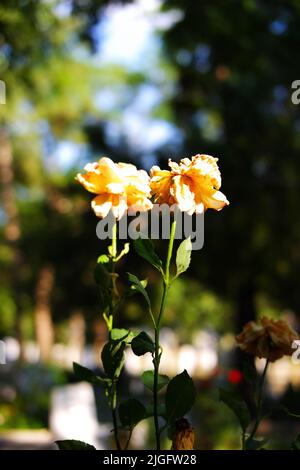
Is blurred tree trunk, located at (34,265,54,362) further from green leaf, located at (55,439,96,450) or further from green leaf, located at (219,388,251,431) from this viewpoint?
green leaf, located at (55,439,96,450)

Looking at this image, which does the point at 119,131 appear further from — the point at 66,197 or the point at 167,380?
the point at 167,380

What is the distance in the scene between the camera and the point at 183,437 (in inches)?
46.6

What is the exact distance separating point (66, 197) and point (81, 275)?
206cm

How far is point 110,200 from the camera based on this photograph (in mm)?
1286

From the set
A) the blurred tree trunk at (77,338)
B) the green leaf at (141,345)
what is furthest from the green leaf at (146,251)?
the blurred tree trunk at (77,338)

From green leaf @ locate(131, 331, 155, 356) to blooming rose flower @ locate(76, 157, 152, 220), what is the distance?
25 centimetres

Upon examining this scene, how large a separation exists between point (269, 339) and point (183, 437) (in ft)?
1.16

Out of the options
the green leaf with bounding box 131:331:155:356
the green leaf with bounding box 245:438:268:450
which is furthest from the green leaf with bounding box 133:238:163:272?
the green leaf with bounding box 245:438:268:450

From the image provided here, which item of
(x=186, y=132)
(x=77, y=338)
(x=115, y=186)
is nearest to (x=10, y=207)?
(x=186, y=132)

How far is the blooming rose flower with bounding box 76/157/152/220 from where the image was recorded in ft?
4.14

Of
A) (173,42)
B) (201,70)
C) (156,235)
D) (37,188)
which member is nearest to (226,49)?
(173,42)

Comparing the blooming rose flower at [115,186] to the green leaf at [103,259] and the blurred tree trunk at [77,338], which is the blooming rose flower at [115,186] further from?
the blurred tree trunk at [77,338]

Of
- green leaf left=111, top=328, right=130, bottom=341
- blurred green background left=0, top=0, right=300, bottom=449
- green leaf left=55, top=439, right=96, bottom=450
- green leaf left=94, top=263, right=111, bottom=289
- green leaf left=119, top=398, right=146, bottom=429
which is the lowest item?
green leaf left=55, top=439, right=96, bottom=450

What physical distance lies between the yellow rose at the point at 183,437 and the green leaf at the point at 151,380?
9 centimetres
